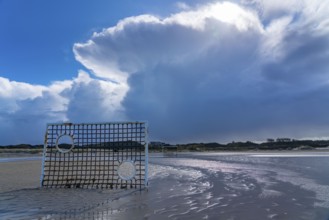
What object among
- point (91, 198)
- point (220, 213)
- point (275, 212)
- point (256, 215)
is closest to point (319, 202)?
point (275, 212)

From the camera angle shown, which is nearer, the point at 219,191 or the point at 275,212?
the point at 275,212

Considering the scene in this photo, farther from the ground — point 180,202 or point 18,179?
point 18,179

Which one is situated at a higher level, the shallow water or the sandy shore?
the sandy shore

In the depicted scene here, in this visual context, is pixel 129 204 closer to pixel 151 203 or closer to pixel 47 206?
pixel 151 203

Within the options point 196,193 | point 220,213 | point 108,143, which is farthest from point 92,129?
point 220,213

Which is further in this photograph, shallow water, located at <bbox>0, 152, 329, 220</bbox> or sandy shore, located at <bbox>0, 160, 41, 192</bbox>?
sandy shore, located at <bbox>0, 160, 41, 192</bbox>

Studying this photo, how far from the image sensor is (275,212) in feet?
24.5

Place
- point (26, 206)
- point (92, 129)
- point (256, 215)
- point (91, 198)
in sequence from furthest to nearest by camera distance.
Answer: point (92, 129), point (91, 198), point (26, 206), point (256, 215)

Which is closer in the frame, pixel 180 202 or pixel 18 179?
pixel 180 202

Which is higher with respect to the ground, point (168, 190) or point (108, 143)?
point (108, 143)

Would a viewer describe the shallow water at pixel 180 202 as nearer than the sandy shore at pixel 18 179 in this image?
Yes

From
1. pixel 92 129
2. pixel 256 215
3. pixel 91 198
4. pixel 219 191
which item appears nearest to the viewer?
pixel 256 215

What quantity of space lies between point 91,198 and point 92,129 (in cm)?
473

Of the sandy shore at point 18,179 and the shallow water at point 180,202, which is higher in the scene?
the sandy shore at point 18,179
